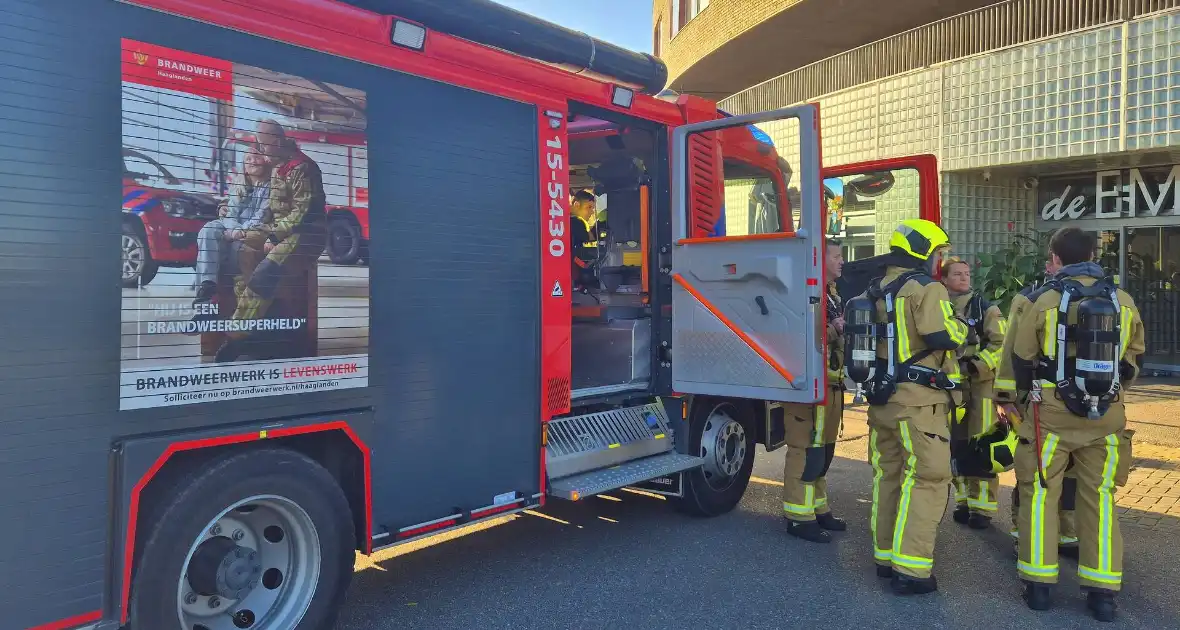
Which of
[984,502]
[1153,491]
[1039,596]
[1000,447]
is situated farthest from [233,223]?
[1153,491]

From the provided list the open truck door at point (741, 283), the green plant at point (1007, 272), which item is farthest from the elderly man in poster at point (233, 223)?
the green plant at point (1007, 272)

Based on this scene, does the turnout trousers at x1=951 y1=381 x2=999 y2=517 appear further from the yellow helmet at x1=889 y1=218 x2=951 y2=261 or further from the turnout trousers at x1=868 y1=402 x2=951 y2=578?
the yellow helmet at x1=889 y1=218 x2=951 y2=261

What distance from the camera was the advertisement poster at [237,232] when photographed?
3145 mm

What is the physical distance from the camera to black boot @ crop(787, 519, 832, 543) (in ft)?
18.2

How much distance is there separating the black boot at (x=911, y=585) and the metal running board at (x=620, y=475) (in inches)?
57.0

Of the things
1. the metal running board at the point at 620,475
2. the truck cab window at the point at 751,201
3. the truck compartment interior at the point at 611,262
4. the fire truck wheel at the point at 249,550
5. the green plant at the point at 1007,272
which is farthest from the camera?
the green plant at the point at 1007,272

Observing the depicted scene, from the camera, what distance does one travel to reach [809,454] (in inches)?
224

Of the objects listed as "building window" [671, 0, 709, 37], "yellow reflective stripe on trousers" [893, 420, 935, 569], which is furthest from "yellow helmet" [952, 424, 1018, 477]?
"building window" [671, 0, 709, 37]

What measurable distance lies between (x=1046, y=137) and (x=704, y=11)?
9.61m

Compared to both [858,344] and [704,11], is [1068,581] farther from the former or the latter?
[704,11]

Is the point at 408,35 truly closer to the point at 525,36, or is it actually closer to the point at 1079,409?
the point at 525,36

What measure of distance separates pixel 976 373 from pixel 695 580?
2405 millimetres

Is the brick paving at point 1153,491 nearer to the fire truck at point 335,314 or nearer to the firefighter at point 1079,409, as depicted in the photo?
the firefighter at point 1079,409

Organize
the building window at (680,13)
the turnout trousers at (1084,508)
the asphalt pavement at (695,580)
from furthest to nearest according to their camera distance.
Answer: the building window at (680,13) < the turnout trousers at (1084,508) < the asphalt pavement at (695,580)
